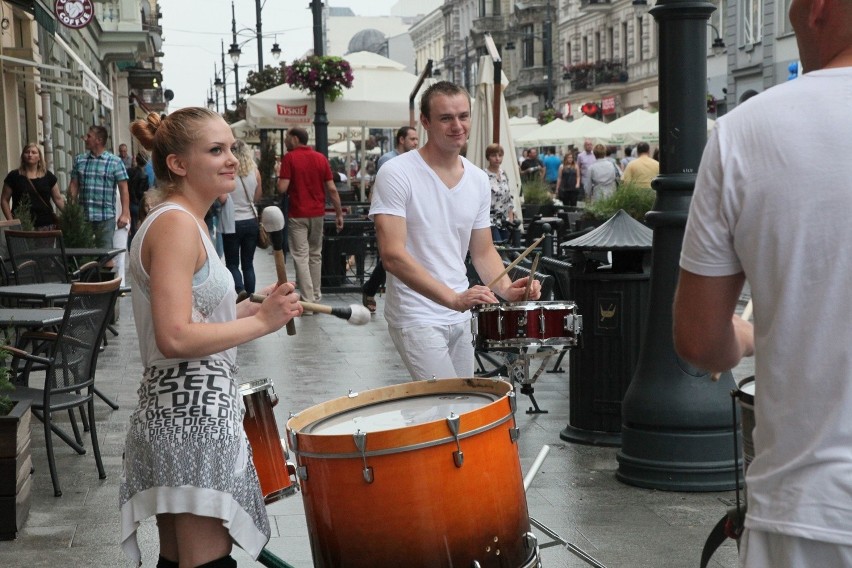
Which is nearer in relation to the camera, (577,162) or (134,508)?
(134,508)

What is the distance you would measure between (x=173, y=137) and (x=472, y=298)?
1663 mm

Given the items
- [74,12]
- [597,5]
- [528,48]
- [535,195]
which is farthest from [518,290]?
[528,48]

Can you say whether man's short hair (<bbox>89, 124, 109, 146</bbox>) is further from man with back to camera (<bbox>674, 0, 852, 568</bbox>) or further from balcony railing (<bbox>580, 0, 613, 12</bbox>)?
balcony railing (<bbox>580, 0, 613, 12</bbox>)

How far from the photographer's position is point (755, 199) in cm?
211

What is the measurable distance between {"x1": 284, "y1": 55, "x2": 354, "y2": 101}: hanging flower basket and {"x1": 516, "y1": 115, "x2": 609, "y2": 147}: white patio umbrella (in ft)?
43.9

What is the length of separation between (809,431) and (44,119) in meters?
19.2

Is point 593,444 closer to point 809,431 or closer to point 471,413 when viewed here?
point 471,413

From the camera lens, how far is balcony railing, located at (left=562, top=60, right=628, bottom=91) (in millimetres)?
64938

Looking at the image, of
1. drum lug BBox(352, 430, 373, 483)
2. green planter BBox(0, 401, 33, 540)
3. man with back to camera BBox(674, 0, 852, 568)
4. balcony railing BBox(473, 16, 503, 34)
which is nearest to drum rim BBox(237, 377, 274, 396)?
drum lug BBox(352, 430, 373, 483)

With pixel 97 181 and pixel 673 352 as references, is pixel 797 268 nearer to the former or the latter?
pixel 673 352

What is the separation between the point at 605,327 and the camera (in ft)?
24.5

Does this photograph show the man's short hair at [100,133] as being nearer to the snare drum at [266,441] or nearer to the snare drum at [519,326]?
the snare drum at [519,326]

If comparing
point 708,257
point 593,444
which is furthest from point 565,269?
point 708,257

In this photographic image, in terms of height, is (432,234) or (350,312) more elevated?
(432,234)
